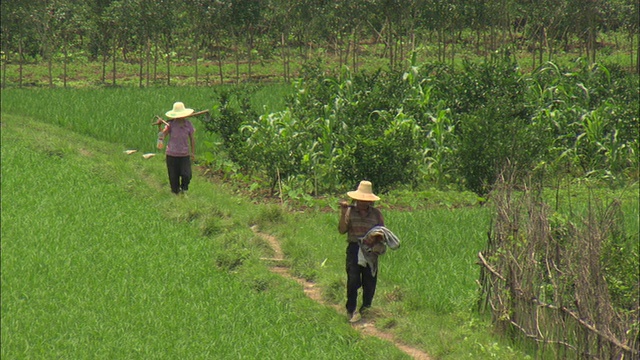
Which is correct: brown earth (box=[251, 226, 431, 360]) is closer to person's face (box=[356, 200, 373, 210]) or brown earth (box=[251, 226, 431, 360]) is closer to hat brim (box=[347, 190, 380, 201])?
person's face (box=[356, 200, 373, 210])

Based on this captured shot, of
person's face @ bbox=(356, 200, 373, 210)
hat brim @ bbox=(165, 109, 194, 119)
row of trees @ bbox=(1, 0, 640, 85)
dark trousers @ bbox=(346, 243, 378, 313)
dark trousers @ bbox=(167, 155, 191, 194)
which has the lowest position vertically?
dark trousers @ bbox=(346, 243, 378, 313)

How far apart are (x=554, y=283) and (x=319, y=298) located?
140 inches

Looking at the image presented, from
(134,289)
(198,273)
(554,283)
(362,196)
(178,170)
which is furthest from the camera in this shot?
(178,170)

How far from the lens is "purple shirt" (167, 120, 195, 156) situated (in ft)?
48.0

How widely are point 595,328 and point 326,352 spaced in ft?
8.55

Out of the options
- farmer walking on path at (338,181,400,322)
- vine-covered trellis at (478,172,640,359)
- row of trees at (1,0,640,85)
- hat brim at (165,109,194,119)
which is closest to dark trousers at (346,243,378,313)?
farmer walking on path at (338,181,400,322)

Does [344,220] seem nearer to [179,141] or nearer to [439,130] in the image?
[179,141]

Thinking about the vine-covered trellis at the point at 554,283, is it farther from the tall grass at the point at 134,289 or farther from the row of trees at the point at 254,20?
the row of trees at the point at 254,20

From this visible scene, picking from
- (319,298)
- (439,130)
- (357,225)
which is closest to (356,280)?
(357,225)

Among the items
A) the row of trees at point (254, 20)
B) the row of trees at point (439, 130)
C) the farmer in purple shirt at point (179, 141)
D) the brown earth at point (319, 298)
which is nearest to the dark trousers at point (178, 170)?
the farmer in purple shirt at point (179, 141)

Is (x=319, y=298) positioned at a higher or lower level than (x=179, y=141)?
lower

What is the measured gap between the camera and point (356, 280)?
979 centimetres

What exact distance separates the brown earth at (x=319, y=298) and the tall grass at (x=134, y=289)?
9.6 inches

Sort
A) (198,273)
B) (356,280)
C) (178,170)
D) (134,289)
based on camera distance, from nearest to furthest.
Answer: (356,280) → (134,289) → (198,273) → (178,170)
